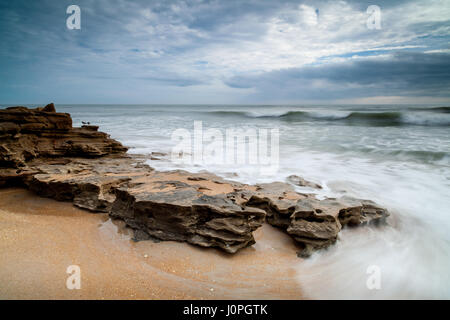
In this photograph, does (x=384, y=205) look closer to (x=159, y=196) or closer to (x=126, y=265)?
(x=159, y=196)

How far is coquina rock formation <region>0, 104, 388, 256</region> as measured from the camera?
8.78ft

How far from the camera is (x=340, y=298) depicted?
2.18m

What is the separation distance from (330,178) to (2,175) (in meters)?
6.69

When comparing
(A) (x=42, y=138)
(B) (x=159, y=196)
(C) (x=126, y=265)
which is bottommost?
(C) (x=126, y=265)

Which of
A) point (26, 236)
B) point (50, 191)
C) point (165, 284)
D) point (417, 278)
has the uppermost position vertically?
point (50, 191)

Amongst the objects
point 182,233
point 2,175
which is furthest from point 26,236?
point 2,175

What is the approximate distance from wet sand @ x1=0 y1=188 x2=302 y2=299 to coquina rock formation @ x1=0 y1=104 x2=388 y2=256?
0.53 feet

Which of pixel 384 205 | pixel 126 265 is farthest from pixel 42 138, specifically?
pixel 384 205

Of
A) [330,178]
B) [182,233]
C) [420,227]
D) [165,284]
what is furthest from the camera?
[330,178]

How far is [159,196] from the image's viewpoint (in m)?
2.92

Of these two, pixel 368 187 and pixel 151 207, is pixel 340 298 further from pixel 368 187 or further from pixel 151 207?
pixel 368 187

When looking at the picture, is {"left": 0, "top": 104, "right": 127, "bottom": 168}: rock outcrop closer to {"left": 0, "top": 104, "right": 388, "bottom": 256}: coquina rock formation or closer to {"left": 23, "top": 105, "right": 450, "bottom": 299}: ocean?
{"left": 0, "top": 104, "right": 388, "bottom": 256}: coquina rock formation

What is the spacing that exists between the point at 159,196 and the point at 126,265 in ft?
2.84

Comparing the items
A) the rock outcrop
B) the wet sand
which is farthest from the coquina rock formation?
the wet sand
